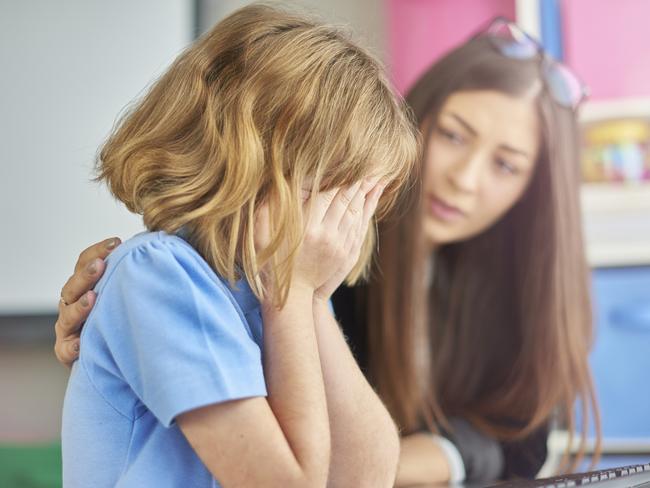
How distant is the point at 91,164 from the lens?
1762 millimetres

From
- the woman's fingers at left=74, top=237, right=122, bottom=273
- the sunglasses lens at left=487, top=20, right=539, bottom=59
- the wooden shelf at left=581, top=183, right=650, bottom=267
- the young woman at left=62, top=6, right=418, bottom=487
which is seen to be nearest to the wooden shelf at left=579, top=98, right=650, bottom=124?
the wooden shelf at left=581, top=183, right=650, bottom=267

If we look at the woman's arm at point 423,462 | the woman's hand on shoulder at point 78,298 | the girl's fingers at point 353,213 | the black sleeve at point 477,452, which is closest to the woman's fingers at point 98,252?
the woman's hand on shoulder at point 78,298

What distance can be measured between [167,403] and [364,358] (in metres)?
0.98

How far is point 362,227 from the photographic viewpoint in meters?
0.74

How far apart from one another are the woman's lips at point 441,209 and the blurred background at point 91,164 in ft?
1.13

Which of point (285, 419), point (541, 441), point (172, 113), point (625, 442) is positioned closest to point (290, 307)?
point (285, 419)

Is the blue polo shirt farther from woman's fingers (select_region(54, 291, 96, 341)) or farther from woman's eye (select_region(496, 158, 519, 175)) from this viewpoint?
woman's eye (select_region(496, 158, 519, 175))

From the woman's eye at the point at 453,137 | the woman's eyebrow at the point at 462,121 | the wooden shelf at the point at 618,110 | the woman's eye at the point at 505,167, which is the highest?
the woman's eyebrow at the point at 462,121

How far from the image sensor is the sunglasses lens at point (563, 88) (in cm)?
166

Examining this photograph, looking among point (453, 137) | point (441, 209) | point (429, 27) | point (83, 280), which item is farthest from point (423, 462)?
point (429, 27)

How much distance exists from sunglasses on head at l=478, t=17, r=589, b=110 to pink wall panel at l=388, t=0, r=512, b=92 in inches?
7.6

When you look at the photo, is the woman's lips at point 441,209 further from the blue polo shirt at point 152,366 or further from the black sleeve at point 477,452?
the blue polo shirt at point 152,366

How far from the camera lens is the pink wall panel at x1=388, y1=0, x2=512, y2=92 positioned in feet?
6.23

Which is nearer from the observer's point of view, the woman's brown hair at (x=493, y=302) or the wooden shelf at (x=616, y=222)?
the woman's brown hair at (x=493, y=302)
